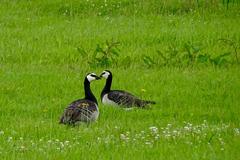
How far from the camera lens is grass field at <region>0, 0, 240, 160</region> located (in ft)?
37.5

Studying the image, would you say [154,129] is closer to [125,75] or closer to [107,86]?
[107,86]

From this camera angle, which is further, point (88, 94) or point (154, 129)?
point (88, 94)

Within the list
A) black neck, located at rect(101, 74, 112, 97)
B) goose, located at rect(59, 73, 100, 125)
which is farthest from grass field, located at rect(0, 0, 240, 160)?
black neck, located at rect(101, 74, 112, 97)

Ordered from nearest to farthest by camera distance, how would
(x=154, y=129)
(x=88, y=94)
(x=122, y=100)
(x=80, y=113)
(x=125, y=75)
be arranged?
(x=154, y=129), (x=80, y=113), (x=88, y=94), (x=122, y=100), (x=125, y=75)

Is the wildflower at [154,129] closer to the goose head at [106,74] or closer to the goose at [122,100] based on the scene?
the goose at [122,100]

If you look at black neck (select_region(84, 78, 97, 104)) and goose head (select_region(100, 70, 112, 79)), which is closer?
black neck (select_region(84, 78, 97, 104))

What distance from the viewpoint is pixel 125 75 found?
1773 cm

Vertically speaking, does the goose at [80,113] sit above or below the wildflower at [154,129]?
above

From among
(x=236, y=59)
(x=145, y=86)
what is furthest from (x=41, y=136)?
(x=236, y=59)

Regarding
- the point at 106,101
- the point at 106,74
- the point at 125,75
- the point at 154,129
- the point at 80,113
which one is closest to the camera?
the point at 154,129

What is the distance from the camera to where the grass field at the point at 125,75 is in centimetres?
1144

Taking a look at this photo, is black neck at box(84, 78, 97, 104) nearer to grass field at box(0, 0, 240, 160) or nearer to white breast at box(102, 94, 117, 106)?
grass field at box(0, 0, 240, 160)

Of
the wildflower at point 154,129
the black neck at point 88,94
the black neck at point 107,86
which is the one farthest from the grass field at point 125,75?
the black neck at point 107,86

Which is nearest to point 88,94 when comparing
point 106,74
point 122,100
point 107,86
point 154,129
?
point 122,100
